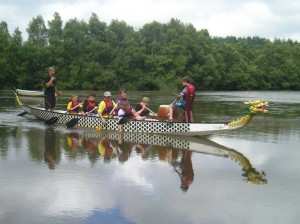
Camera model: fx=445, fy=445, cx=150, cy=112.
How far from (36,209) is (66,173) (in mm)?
2251

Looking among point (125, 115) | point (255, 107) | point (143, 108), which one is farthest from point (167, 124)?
point (255, 107)

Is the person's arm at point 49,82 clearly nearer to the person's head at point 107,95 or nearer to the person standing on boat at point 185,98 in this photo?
the person's head at point 107,95

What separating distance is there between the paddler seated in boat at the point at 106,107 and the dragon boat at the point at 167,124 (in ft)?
0.97

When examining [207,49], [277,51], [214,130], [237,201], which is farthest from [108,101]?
[277,51]

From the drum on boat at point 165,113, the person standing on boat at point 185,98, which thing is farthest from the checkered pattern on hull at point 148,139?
the person standing on boat at point 185,98

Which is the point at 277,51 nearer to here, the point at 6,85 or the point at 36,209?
the point at 6,85

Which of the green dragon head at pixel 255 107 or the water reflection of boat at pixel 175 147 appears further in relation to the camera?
the green dragon head at pixel 255 107

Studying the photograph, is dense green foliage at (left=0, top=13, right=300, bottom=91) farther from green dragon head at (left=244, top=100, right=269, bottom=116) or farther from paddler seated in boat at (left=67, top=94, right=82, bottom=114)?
green dragon head at (left=244, top=100, right=269, bottom=116)

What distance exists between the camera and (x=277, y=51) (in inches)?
3703

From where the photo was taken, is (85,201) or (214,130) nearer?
(85,201)

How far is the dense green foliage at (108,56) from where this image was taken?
2680 inches

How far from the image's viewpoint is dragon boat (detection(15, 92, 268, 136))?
12.7 m

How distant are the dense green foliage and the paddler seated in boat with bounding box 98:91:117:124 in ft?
166

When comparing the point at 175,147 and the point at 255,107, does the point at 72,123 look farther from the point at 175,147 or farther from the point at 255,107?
the point at 255,107
